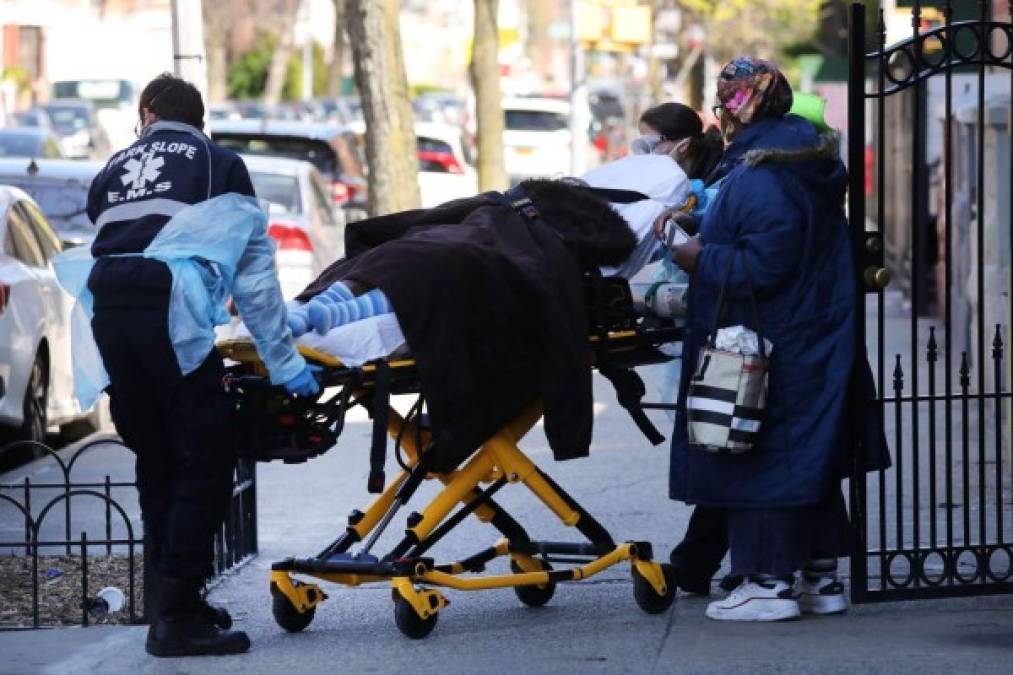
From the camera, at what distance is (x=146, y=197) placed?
6648 millimetres

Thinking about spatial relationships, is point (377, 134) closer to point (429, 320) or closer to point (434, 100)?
point (429, 320)

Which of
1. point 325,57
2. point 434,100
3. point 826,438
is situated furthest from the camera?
point 325,57

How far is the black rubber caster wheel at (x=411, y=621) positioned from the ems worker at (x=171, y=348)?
62cm

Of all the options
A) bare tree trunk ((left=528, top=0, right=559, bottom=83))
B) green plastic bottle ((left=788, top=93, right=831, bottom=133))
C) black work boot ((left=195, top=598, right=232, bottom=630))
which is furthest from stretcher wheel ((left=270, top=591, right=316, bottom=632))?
bare tree trunk ((left=528, top=0, right=559, bottom=83))

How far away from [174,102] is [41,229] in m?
6.51

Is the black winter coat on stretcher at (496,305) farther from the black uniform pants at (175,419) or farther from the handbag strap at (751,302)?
the black uniform pants at (175,419)

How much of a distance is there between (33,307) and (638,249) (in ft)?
19.2

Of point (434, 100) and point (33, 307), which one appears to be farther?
point (434, 100)

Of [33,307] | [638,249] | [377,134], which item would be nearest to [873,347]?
[377,134]

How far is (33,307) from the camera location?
1217 cm

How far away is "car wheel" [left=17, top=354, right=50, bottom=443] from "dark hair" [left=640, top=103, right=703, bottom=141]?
211 inches

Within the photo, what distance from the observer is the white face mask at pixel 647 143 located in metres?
7.81

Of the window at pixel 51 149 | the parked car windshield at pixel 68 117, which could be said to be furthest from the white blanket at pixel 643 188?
the parked car windshield at pixel 68 117

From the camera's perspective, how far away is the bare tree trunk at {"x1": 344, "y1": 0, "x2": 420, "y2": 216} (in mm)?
20578
